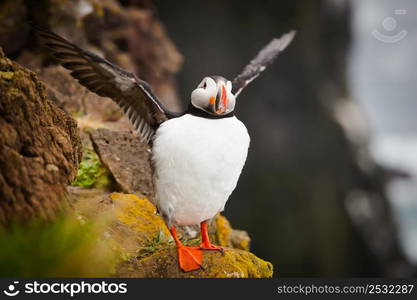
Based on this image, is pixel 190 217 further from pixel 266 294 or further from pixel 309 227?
pixel 309 227

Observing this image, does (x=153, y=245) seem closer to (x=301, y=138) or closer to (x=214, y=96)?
(x=214, y=96)

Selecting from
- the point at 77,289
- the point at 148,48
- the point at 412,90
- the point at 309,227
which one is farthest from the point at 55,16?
the point at 412,90

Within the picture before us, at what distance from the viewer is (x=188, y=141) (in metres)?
3.69

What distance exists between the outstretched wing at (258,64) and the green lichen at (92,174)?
5.34 feet

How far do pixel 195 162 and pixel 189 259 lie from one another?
707mm

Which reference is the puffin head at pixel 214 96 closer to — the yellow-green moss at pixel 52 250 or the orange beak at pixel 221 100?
the orange beak at pixel 221 100

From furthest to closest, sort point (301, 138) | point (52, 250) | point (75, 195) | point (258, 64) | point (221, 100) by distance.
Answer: point (301, 138) < point (258, 64) < point (75, 195) < point (221, 100) < point (52, 250)

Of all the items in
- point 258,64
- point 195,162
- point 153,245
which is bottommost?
point 153,245

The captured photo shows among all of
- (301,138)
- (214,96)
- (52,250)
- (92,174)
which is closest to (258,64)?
(214,96)

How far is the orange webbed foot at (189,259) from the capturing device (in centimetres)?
366

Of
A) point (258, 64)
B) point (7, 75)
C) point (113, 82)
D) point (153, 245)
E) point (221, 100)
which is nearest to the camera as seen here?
point (7, 75)

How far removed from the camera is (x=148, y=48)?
345 inches

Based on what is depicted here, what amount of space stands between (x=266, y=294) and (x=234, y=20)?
36.0 ft

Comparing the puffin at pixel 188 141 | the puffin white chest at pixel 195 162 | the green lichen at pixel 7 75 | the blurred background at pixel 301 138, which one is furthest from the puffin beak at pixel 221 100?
the blurred background at pixel 301 138
